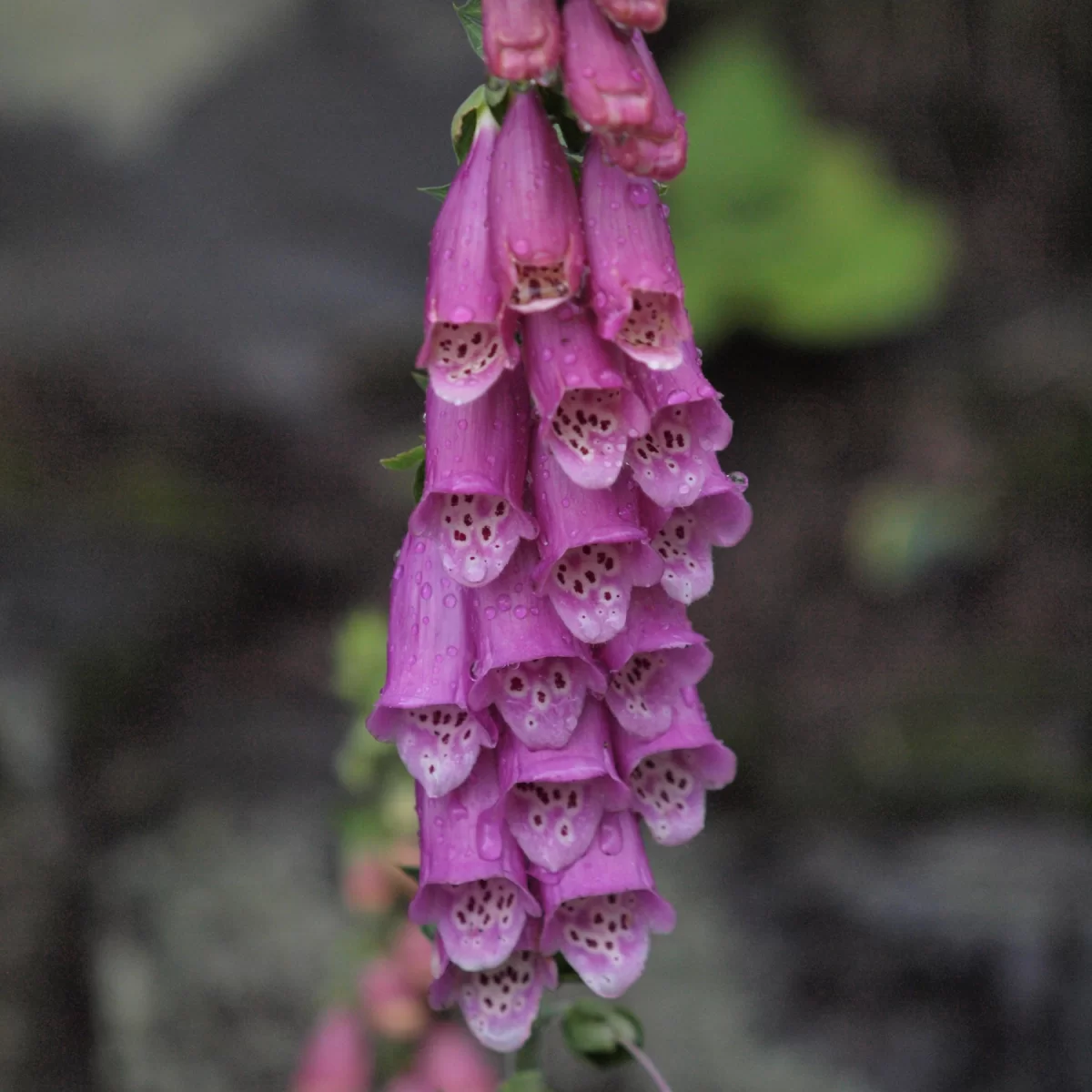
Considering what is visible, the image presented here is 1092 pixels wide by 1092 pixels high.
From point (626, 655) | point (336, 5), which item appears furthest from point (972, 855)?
point (336, 5)

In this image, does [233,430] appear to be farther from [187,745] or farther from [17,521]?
[187,745]

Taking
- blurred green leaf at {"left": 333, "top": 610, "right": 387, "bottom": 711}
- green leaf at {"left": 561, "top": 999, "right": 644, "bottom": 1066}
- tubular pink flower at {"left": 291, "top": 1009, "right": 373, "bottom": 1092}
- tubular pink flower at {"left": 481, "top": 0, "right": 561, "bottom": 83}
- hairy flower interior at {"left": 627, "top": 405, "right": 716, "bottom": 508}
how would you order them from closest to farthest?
tubular pink flower at {"left": 481, "top": 0, "right": 561, "bottom": 83}
hairy flower interior at {"left": 627, "top": 405, "right": 716, "bottom": 508}
green leaf at {"left": 561, "top": 999, "right": 644, "bottom": 1066}
blurred green leaf at {"left": 333, "top": 610, "right": 387, "bottom": 711}
tubular pink flower at {"left": 291, "top": 1009, "right": 373, "bottom": 1092}

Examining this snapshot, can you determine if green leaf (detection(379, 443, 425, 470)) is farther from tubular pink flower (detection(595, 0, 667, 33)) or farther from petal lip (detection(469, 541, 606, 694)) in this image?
tubular pink flower (detection(595, 0, 667, 33))

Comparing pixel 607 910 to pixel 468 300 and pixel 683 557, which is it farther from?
pixel 468 300

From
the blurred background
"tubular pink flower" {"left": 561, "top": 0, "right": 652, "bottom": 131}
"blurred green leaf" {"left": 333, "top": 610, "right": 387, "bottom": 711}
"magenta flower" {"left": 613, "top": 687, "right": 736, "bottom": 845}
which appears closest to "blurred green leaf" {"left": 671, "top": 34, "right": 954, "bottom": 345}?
the blurred background

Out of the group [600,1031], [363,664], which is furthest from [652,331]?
[363,664]

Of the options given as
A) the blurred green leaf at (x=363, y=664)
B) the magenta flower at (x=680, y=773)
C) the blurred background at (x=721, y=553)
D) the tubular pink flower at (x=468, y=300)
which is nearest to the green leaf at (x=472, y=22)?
the tubular pink flower at (x=468, y=300)

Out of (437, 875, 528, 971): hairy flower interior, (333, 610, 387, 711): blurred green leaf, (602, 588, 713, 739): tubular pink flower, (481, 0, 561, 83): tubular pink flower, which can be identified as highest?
(333, 610, 387, 711): blurred green leaf
